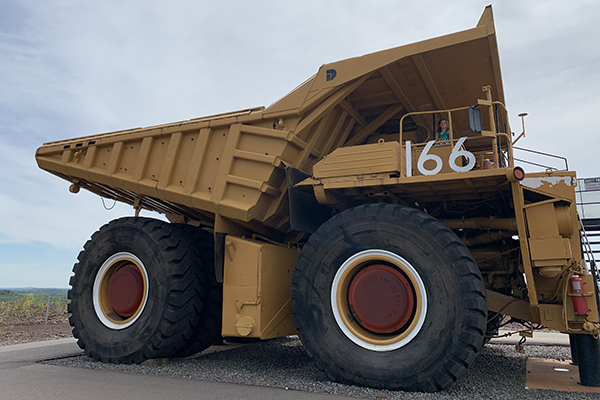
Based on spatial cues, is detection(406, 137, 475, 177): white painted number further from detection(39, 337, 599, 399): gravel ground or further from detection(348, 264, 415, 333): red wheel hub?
detection(39, 337, 599, 399): gravel ground

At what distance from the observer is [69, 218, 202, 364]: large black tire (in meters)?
6.00

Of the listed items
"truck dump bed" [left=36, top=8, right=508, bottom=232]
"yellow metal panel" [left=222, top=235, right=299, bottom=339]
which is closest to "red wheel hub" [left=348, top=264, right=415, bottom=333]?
"yellow metal panel" [left=222, top=235, right=299, bottom=339]

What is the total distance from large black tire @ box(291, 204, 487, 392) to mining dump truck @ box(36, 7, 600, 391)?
2 cm

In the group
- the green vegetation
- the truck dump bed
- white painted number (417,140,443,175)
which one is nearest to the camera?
white painted number (417,140,443,175)

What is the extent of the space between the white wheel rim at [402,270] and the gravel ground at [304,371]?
0.46 meters

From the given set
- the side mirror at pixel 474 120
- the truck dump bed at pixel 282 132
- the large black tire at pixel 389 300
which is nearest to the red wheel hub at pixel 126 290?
the truck dump bed at pixel 282 132

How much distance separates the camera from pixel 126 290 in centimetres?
638

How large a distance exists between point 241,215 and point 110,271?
2475mm

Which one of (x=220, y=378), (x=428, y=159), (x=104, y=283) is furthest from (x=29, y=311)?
(x=428, y=159)

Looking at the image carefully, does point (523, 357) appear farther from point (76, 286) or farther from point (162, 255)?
point (76, 286)

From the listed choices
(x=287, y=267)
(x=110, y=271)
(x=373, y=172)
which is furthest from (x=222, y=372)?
(x=373, y=172)

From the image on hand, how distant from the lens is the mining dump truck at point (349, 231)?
14.6ft

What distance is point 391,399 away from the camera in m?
4.06

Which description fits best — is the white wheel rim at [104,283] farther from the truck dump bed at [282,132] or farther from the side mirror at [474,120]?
the side mirror at [474,120]
